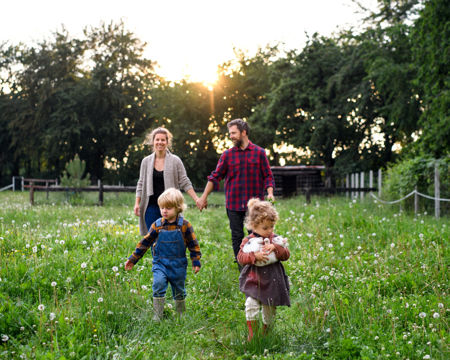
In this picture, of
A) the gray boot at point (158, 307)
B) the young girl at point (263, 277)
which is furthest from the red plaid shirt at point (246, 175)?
the young girl at point (263, 277)

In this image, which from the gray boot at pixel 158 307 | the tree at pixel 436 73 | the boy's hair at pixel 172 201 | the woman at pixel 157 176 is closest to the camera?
the gray boot at pixel 158 307

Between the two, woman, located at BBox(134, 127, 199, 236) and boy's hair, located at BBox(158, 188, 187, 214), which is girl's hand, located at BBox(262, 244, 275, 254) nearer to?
boy's hair, located at BBox(158, 188, 187, 214)

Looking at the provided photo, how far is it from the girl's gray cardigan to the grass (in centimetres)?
94

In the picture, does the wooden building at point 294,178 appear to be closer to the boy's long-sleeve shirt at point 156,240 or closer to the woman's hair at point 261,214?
the boy's long-sleeve shirt at point 156,240

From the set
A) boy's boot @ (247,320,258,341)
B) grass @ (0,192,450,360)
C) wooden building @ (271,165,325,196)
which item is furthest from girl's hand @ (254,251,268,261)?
wooden building @ (271,165,325,196)

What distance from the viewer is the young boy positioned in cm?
471

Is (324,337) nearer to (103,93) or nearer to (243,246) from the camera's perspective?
(243,246)

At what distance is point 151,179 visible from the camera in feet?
19.9

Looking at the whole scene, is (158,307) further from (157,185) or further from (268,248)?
(157,185)

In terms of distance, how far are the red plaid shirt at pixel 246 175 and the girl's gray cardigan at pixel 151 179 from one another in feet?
1.40

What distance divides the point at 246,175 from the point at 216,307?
190 centimetres

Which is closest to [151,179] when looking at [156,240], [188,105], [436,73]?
[156,240]

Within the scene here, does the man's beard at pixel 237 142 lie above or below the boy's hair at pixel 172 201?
above

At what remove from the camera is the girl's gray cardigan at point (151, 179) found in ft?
19.8
